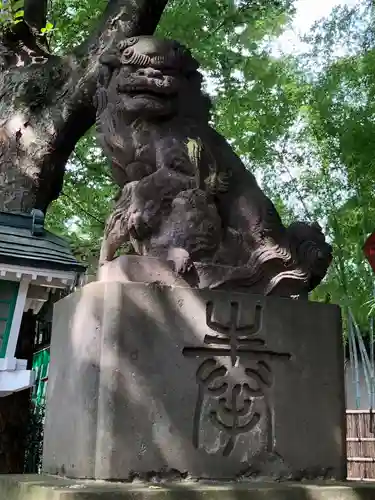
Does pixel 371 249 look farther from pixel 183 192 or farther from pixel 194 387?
pixel 194 387

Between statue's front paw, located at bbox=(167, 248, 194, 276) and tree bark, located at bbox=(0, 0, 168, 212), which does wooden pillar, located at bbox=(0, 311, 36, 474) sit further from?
statue's front paw, located at bbox=(167, 248, 194, 276)

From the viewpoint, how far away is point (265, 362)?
9.05 feet

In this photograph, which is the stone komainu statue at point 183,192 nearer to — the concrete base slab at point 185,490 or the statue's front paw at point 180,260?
the statue's front paw at point 180,260

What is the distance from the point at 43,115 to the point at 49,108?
0.32 ft

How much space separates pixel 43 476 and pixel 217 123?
8.55 metres

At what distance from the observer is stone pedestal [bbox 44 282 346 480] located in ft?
8.18

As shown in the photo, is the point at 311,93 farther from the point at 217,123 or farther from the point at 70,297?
the point at 70,297

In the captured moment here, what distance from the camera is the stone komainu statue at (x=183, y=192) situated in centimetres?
291

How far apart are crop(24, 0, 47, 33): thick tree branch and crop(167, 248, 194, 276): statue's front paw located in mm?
5470

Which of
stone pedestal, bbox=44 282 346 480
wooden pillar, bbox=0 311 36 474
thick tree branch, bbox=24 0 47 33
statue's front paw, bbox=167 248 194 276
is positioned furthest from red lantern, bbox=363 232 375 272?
thick tree branch, bbox=24 0 47 33

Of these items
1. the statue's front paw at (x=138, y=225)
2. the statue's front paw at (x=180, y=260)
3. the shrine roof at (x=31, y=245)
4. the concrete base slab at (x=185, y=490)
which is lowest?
the concrete base slab at (x=185, y=490)

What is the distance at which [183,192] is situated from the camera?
298 centimetres

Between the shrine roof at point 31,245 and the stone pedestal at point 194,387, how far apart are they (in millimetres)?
2247

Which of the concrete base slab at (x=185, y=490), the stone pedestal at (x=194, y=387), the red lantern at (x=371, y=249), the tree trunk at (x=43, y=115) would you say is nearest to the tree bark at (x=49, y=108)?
the tree trunk at (x=43, y=115)
